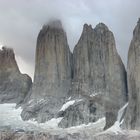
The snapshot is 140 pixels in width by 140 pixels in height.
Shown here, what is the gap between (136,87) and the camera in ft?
604

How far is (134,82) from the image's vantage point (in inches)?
7333

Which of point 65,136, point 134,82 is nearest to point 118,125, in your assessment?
Result: point 134,82

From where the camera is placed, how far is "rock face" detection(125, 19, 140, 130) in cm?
17925

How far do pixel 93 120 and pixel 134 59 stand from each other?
73.2 feet

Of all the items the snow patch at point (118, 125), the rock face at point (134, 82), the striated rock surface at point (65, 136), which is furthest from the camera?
the rock face at point (134, 82)

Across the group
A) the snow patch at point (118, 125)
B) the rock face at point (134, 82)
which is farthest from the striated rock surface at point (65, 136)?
the rock face at point (134, 82)

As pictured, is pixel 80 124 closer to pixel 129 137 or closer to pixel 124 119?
pixel 124 119

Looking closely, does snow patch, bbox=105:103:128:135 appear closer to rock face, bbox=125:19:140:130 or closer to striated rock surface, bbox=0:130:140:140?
rock face, bbox=125:19:140:130

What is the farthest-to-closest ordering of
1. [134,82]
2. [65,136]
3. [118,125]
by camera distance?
[134,82]
[118,125]
[65,136]

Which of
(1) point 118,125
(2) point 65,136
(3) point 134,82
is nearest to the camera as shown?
(2) point 65,136

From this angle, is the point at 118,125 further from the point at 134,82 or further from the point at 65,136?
the point at 65,136

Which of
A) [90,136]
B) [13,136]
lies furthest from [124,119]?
[13,136]

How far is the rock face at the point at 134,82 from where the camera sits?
→ 17925cm

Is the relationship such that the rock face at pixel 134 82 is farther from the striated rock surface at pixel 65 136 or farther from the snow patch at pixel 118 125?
the striated rock surface at pixel 65 136
